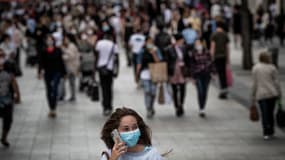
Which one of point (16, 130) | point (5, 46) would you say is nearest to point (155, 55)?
point (16, 130)

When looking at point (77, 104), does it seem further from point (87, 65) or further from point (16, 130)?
point (16, 130)

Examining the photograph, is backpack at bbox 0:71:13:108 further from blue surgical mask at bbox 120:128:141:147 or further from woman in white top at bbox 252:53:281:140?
blue surgical mask at bbox 120:128:141:147

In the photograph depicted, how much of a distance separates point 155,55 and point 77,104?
360 centimetres

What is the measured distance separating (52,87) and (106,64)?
113cm

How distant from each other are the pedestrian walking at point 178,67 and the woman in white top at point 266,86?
3.01m

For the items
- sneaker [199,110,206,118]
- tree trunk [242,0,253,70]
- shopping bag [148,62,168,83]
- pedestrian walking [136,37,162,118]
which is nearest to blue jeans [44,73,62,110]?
pedestrian walking [136,37,162,118]

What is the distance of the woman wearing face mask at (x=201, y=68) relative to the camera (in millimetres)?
17328

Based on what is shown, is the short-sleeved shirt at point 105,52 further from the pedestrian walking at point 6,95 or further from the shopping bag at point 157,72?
the pedestrian walking at point 6,95

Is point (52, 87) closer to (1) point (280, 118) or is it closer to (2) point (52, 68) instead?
(2) point (52, 68)

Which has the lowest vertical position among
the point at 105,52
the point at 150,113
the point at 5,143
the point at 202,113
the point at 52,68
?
the point at 202,113

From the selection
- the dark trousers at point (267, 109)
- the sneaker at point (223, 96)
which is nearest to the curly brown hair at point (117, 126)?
the dark trousers at point (267, 109)

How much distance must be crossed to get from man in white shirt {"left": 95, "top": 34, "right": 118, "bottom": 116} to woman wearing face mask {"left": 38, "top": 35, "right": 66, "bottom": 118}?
732 mm

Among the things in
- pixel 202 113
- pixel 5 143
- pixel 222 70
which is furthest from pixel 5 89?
pixel 222 70

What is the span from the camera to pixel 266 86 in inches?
568
